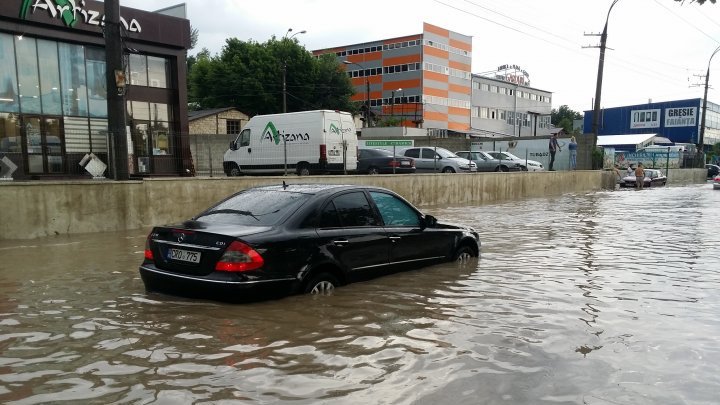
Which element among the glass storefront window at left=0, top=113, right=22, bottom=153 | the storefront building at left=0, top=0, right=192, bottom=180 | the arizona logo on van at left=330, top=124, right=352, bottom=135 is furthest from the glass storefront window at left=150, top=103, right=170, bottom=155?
the arizona logo on van at left=330, top=124, right=352, bottom=135

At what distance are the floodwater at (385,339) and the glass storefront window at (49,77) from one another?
14.0 meters

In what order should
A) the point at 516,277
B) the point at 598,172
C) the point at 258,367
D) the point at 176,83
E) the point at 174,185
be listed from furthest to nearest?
1. the point at 598,172
2. the point at 176,83
3. the point at 174,185
4. the point at 516,277
5. the point at 258,367

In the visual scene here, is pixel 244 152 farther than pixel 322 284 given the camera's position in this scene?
Yes

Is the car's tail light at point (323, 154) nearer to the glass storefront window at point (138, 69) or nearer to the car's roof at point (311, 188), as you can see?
the glass storefront window at point (138, 69)

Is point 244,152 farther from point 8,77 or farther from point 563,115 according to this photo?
point 563,115

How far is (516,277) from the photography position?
A: 7188 millimetres

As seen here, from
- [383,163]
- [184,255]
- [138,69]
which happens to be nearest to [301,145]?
[383,163]

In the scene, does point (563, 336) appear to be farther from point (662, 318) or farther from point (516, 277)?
point (516, 277)

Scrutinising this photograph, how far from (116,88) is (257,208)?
7506 millimetres

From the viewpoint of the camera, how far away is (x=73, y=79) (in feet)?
67.4

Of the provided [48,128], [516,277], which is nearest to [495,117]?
[48,128]

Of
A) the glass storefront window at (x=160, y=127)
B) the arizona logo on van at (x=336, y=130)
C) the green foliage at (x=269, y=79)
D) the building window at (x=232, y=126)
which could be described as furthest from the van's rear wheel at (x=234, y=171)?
the green foliage at (x=269, y=79)

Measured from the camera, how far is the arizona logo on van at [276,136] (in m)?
19.5

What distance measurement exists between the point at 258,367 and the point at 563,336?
8.98 ft
